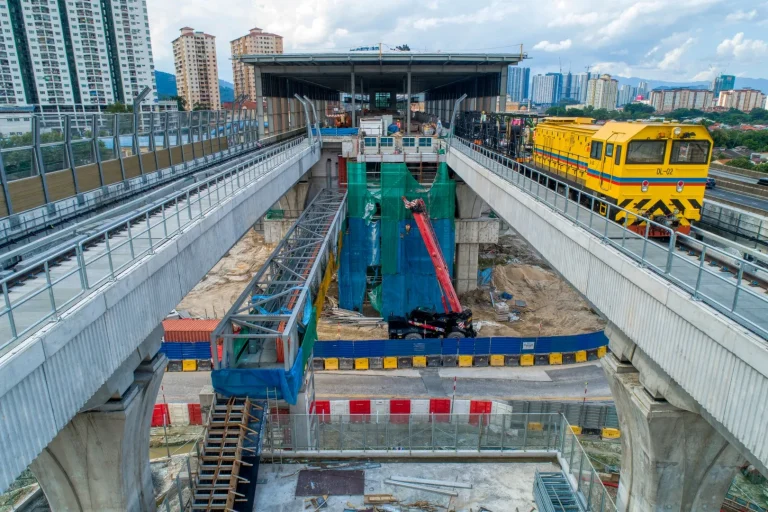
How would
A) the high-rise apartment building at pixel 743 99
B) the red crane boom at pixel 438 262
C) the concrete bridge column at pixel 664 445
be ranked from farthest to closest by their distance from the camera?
the high-rise apartment building at pixel 743 99 < the red crane boom at pixel 438 262 < the concrete bridge column at pixel 664 445

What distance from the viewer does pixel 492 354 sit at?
80.0 feet

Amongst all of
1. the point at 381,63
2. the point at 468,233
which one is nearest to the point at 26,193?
the point at 468,233

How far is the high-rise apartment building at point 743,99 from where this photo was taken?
178375 millimetres

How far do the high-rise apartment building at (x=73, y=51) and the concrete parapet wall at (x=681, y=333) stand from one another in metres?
89.6

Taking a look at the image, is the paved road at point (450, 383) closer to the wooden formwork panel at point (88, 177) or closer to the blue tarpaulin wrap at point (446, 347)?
the blue tarpaulin wrap at point (446, 347)

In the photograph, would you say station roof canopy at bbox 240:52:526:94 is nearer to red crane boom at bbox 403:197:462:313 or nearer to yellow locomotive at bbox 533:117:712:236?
red crane boom at bbox 403:197:462:313

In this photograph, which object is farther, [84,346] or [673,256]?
[673,256]

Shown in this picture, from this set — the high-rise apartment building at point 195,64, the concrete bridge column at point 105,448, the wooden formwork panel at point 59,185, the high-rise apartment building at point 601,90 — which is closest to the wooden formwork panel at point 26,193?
the wooden formwork panel at point 59,185

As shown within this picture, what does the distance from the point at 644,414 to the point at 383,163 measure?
22.6 metres

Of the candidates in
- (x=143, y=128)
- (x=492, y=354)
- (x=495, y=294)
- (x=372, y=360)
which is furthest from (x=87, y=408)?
(x=495, y=294)

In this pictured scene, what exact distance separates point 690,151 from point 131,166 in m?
17.0

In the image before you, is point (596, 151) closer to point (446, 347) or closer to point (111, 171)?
point (446, 347)

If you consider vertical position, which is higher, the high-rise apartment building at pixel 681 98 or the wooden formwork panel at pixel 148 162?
the high-rise apartment building at pixel 681 98

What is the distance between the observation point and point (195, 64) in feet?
423
